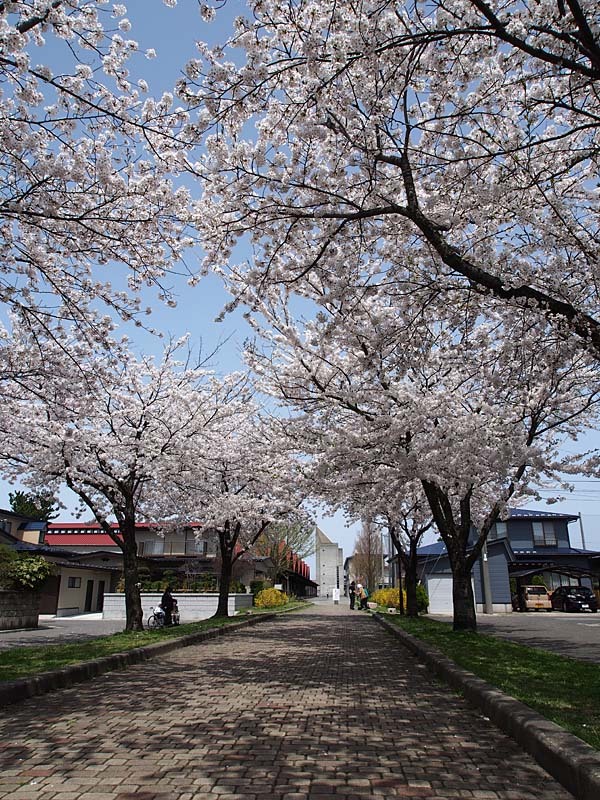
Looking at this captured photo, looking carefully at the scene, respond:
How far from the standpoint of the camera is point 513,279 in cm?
693

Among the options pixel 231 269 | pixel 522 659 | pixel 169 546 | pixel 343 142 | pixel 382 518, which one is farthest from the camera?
pixel 169 546

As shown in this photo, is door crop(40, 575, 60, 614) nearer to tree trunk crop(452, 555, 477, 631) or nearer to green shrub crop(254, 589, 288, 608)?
green shrub crop(254, 589, 288, 608)

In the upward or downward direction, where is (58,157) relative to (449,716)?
upward

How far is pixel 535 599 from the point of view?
33969 millimetres

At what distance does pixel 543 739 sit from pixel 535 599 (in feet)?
108

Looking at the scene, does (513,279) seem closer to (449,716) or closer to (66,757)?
(449,716)

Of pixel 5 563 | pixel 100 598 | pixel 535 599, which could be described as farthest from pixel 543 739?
pixel 100 598

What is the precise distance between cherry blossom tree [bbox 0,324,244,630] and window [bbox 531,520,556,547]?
32093 millimetres

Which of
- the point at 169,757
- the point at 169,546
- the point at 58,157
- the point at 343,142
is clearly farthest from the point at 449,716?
the point at 169,546

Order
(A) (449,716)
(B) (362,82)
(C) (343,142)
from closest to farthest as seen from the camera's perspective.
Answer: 1. (A) (449,716)
2. (B) (362,82)
3. (C) (343,142)

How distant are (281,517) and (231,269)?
15.3 m

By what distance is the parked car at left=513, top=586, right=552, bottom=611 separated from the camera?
33844 millimetres

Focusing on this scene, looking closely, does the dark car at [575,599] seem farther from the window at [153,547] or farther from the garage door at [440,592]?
the window at [153,547]

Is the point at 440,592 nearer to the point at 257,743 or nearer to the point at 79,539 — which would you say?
the point at 79,539
